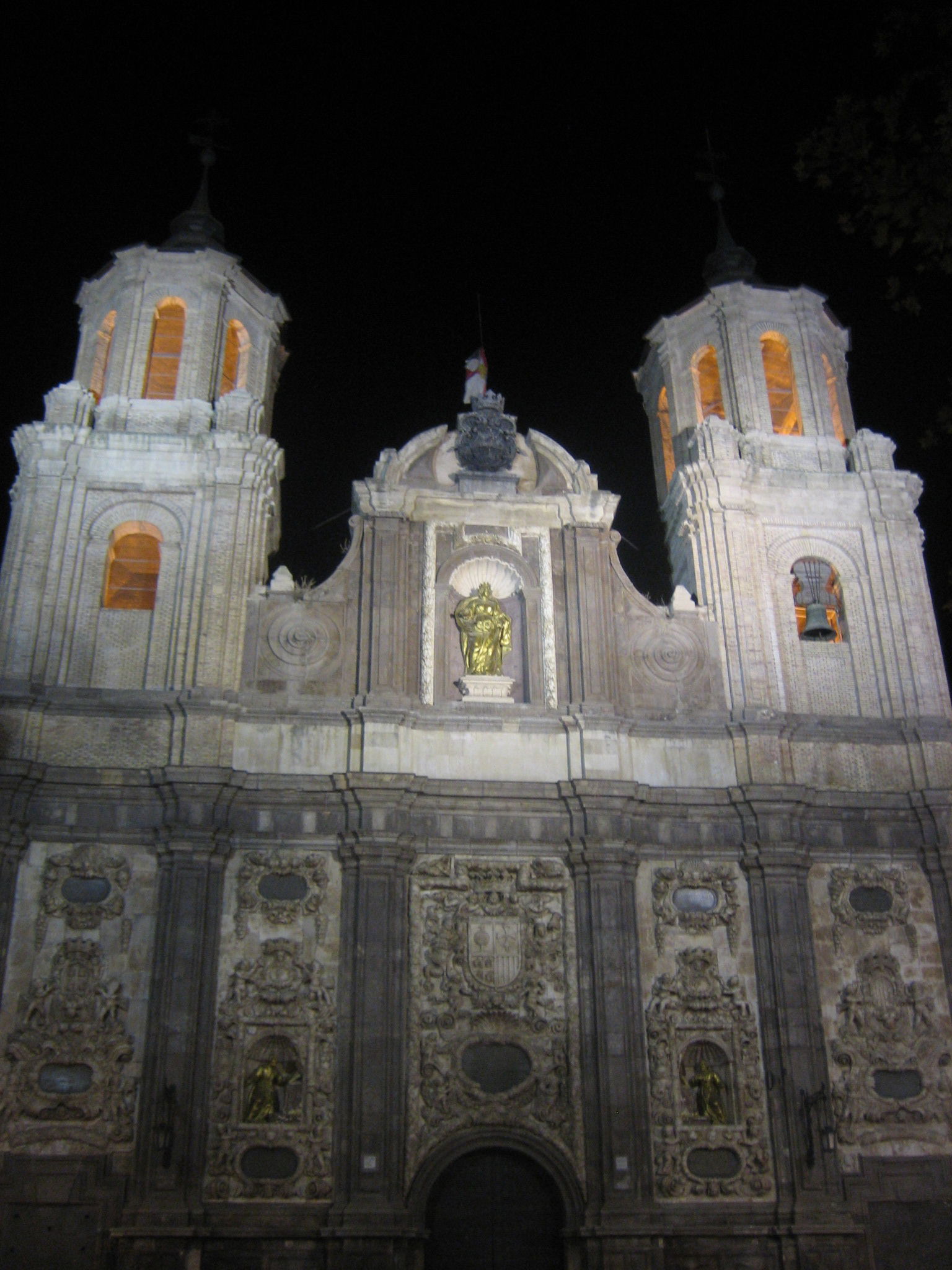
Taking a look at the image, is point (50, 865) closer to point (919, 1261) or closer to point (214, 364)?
point (214, 364)

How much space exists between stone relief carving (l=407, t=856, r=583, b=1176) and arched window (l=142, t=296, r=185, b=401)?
11.2 m

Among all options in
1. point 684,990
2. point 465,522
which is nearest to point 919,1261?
point 684,990

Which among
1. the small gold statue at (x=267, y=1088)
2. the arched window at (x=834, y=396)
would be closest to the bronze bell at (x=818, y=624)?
the arched window at (x=834, y=396)

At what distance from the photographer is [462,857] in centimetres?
1984

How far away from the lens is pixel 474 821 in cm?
2011

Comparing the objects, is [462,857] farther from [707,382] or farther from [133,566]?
[707,382]

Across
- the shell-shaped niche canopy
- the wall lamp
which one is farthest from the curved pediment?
the wall lamp

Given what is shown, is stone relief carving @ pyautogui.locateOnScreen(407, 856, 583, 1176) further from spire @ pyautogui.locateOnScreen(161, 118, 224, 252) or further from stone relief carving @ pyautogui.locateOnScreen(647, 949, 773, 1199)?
spire @ pyautogui.locateOnScreen(161, 118, 224, 252)

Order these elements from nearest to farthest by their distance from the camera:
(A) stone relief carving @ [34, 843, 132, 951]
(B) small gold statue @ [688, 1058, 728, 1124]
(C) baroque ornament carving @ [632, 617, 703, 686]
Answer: (B) small gold statue @ [688, 1058, 728, 1124] → (A) stone relief carving @ [34, 843, 132, 951] → (C) baroque ornament carving @ [632, 617, 703, 686]

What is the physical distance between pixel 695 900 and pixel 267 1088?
7.36 m

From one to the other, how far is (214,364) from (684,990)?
14.8 m

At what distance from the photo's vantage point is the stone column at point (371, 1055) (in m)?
17.0

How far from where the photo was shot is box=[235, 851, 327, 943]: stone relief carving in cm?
1898

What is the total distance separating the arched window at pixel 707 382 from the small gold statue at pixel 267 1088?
50.7ft
